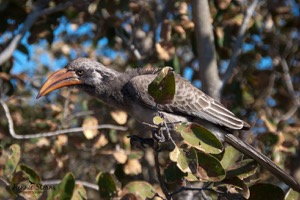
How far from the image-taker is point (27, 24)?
15.1 ft

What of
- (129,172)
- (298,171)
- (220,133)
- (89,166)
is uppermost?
(220,133)

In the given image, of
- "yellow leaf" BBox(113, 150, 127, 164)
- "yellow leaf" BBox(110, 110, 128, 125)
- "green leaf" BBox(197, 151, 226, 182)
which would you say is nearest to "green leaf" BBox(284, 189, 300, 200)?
"green leaf" BBox(197, 151, 226, 182)

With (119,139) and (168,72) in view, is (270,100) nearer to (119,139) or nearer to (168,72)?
(119,139)

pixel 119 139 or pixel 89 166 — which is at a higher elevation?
pixel 119 139

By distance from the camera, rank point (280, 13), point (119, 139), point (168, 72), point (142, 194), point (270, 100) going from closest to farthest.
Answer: point (168, 72)
point (142, 194)
point (119, 139)
point (280, 13)
point (270, 100)

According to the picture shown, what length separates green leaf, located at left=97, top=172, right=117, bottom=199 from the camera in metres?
3.23

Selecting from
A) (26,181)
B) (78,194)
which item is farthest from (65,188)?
(26,181)

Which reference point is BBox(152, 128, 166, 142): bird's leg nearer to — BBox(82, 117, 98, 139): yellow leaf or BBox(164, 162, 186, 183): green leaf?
BBox(164, 162, 186, 183): green leaf

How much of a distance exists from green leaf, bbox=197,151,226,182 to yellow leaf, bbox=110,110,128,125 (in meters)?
1.81

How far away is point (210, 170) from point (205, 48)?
66.1 inches

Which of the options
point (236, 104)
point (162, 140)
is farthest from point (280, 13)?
point (162, 140)

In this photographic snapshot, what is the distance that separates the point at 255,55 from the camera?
5398 millimetres

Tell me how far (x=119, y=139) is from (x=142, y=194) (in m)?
1.94

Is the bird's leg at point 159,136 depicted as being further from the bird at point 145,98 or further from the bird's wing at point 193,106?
the bird's wing at point 193,106
